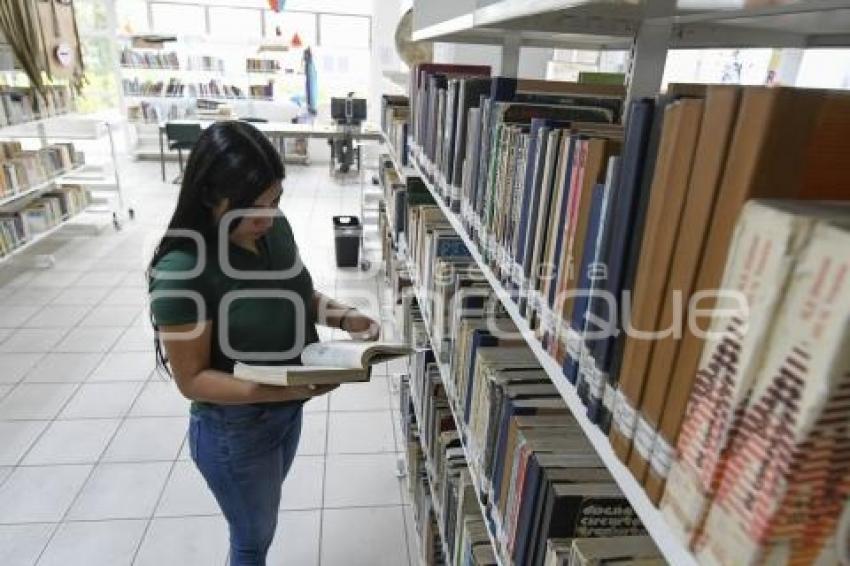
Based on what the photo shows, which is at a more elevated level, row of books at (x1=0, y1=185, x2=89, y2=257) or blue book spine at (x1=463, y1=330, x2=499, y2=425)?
blue book spine at (x1=463, y1=330, x2=499, y2=425)

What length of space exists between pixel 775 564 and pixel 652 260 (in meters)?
0.26

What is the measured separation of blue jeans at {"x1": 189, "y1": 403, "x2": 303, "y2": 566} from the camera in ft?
4.52

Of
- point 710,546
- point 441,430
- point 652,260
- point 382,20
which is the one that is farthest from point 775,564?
point 382,20

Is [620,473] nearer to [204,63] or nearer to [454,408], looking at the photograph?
[454,408]

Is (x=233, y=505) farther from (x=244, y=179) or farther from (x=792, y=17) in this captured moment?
(x=792, y=17)

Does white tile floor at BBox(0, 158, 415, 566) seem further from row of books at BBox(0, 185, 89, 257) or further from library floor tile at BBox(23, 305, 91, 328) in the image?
row of books at BBox(0, 185, 89, 257)

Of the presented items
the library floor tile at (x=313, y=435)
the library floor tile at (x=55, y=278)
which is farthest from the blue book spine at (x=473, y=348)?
the library floor tile at (x=55, y=278)

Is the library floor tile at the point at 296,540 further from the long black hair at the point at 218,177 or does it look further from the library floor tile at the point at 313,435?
the long black hair at the point at 218,177

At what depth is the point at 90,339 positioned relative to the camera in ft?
11.4

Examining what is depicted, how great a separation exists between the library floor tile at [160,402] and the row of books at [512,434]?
183cm

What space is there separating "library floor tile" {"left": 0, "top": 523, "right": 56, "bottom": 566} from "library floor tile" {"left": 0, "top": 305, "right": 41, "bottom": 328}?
1974 mm

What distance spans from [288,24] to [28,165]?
568 cm

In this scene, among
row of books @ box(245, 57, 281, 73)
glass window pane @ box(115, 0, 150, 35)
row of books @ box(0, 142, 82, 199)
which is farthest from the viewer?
row of books @ box(245, 57, 281, 73)

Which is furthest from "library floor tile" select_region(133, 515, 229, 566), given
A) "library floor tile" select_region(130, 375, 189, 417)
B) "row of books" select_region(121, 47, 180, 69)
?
"row of books" select_region(121, 47, 180, 69)
